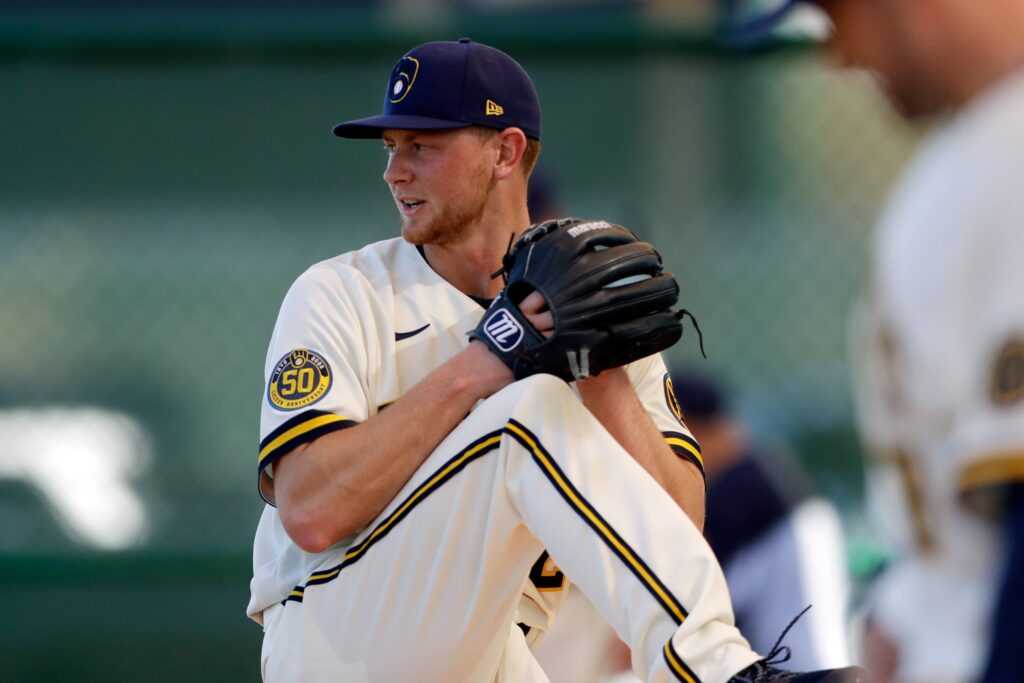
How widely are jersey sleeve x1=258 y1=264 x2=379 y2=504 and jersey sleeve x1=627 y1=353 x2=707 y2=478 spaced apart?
55cm

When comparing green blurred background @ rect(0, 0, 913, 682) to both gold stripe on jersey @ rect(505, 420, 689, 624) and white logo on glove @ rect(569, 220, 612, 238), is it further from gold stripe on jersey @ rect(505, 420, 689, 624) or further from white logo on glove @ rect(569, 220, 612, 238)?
gold stripe on jersey @ rect(505, 420, 689, 624)

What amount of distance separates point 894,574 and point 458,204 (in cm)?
179

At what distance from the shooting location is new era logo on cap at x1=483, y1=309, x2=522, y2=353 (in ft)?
10.0

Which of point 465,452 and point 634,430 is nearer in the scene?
point 465,452

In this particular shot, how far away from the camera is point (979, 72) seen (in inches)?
64.3

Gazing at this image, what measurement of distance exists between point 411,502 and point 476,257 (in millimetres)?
688

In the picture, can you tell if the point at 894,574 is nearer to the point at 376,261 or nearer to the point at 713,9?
the point at 376,261

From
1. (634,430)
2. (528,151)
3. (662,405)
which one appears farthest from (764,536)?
(634,430)

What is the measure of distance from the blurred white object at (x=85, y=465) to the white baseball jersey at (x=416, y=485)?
7.93ft

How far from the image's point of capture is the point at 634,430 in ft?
10.2

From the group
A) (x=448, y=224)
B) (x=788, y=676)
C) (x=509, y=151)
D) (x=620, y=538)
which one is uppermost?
(x=509, y=151)

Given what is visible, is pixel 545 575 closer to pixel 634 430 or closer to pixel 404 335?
pixel 634 430

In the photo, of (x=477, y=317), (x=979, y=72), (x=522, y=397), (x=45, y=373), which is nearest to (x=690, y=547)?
(x=522, y=397)

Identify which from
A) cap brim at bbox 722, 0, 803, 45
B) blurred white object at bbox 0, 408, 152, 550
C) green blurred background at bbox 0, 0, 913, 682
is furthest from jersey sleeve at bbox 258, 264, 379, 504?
blurred white object at bbox 0, 408, 152, 550
